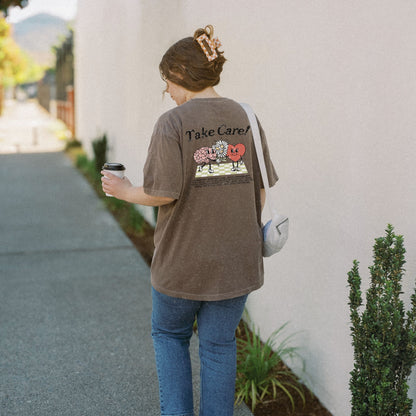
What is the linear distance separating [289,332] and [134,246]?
323 centimetres

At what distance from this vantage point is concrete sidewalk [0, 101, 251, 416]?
10.2ft

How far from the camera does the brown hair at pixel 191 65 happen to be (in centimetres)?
213

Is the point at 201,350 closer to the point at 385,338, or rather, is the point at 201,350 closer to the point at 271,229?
the point at 271,229

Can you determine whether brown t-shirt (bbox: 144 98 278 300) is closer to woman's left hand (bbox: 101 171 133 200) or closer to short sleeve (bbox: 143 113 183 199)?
short sleeve (bbox: 143 113 183 199)

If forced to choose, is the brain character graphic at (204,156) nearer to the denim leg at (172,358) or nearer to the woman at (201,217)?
the woman at (201,217)

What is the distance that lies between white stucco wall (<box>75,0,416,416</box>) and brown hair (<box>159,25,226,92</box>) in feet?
2.50

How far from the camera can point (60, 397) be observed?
3076mm

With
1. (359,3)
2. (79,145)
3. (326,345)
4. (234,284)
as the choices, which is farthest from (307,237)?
(79,145)

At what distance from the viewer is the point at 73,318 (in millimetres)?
4203

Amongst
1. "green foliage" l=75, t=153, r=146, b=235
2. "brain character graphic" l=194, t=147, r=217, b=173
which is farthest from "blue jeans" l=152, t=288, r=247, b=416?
"green foliage" l=75, t=153, r=146, b=235

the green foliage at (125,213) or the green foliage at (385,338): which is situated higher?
the green foliage at (385,338)

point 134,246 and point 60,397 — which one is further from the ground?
point 60,397

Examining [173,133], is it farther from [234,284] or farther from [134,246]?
[134,246]

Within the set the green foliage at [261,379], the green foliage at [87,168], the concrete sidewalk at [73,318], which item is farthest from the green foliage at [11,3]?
the green foliage at [261,379]
